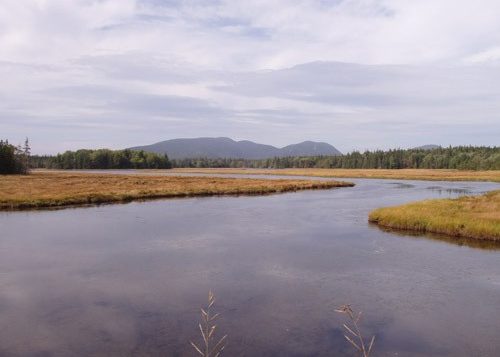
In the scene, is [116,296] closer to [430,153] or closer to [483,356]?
[483,356]

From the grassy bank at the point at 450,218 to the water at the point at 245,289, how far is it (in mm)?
2422

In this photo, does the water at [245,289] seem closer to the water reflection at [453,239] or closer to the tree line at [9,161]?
the water reflection at [453,239]

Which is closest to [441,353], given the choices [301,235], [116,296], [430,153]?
[116,296]

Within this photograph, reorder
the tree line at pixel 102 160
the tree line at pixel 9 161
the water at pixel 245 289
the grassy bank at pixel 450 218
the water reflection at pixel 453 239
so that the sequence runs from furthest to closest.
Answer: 1. the tree line at pixel 102 160
2. the tree line at pixel 9 161
3. the grassy bank at pixel 450 218
4. the water reflection at pixel 453 239
5. the water at pixel 245 289

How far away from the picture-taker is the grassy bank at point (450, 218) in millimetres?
27766

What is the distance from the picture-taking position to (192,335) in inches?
491

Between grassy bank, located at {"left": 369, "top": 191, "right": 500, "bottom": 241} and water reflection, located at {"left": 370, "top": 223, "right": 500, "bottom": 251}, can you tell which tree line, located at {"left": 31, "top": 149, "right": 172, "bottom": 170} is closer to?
grassy bank, located at {"left": 369, "top": 191, "right": 500, "bottom": 241}

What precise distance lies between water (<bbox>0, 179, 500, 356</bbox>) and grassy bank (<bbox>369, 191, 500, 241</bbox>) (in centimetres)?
242

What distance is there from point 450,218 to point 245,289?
1989cm

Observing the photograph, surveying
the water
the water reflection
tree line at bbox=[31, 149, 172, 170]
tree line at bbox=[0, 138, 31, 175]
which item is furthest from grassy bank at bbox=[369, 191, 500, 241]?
tree line at bbox=[31, 149, 172, 170]

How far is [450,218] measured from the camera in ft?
100

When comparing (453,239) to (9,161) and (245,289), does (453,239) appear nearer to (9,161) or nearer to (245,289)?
(245,289)

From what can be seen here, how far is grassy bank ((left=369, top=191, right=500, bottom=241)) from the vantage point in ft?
91.1

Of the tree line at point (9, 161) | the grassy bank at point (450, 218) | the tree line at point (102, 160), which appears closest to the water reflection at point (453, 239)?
the grassy bank at point (450, 218)
